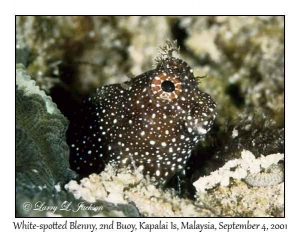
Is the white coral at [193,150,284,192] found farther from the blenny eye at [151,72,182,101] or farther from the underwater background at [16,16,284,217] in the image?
the blenny eye at [151,72,182,101]

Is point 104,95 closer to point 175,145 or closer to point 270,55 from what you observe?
Result: point 175,145

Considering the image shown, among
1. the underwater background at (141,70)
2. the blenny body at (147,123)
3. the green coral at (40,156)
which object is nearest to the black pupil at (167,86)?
the blenny body at (147,123)

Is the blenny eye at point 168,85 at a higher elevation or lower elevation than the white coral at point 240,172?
higher

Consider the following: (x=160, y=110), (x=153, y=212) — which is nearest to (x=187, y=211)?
(x=153, y=212)

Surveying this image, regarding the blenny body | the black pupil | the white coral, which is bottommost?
the white coral

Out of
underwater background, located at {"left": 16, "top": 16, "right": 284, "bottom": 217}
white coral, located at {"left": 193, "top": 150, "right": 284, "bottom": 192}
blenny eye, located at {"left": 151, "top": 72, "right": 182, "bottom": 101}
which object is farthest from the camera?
white coral, located at {"left": 193, "top": 150, "right": 284, "bottom": 192}

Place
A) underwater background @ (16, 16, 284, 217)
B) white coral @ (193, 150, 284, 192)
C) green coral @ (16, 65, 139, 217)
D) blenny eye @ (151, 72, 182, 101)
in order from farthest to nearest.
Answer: white coral @ (193, 150, 284, 192) → blenny eye @ (151, 72, 182, 101) → underwater background @ (16, 16, 284, 217) → green coral @ (16, 65, 139, 217)

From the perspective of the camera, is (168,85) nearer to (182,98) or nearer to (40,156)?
(182,98)

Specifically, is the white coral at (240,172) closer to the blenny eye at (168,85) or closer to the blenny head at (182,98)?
the blenny head at (182,98)

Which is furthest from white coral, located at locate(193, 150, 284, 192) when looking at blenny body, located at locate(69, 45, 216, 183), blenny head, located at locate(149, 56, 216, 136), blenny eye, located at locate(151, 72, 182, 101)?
blenny eye, located at locate(151, 72, 182, 101)

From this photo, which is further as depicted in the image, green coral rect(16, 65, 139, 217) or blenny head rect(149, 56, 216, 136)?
blenny head rect(149, 56, 216, 136)

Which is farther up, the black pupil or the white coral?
the black pupil
